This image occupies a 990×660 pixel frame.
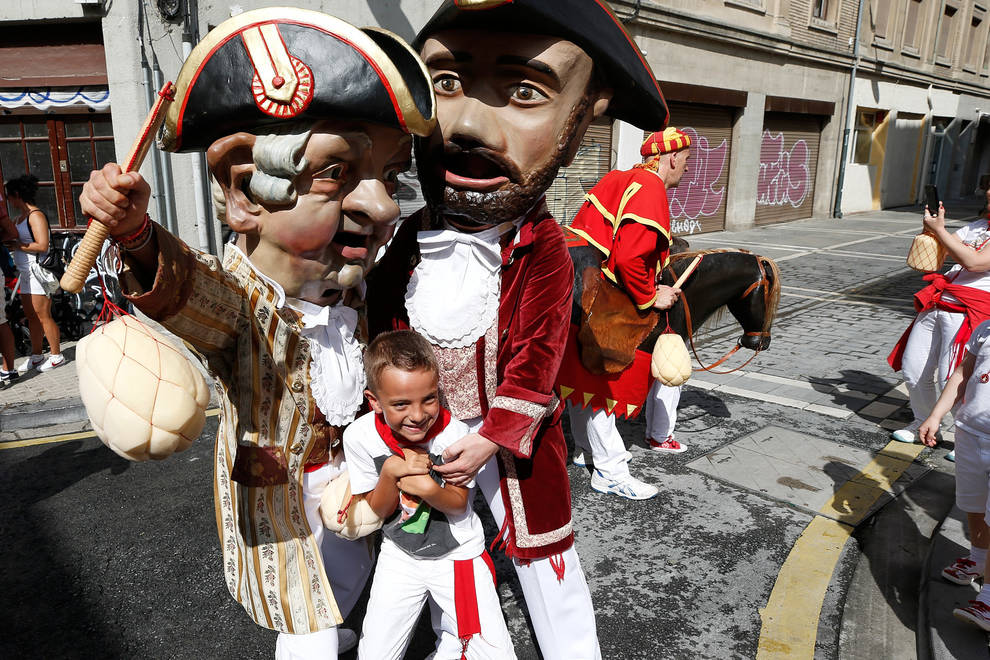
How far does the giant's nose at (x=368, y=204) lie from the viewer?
1.69m

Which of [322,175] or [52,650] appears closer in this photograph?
[322,175]

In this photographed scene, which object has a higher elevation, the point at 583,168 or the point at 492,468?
the point at 583,168

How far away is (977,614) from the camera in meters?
2.33

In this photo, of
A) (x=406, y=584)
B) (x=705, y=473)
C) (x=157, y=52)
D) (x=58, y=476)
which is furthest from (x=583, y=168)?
(x=406, y=584)

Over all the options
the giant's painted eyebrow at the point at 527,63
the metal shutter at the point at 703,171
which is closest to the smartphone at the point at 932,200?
the giant's painted eyebrow at the point at 527,63

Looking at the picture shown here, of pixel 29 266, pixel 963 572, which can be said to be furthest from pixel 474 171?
pixel 29 266

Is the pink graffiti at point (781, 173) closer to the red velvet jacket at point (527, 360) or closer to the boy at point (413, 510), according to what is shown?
the red velvet jacket at point (527, 360)

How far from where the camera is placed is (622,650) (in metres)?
2.49

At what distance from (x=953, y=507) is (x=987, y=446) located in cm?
128

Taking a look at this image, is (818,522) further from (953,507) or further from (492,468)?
(492,468)

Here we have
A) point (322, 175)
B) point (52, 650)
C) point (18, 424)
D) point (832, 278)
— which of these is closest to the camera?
point (322, 175)

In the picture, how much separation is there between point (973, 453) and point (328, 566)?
2424 millimetres

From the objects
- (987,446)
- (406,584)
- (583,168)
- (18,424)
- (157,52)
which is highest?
(157,52)

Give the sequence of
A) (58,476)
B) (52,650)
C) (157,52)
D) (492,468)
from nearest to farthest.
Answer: (492,468)
(52,650)
(58,476)
(157,52)
